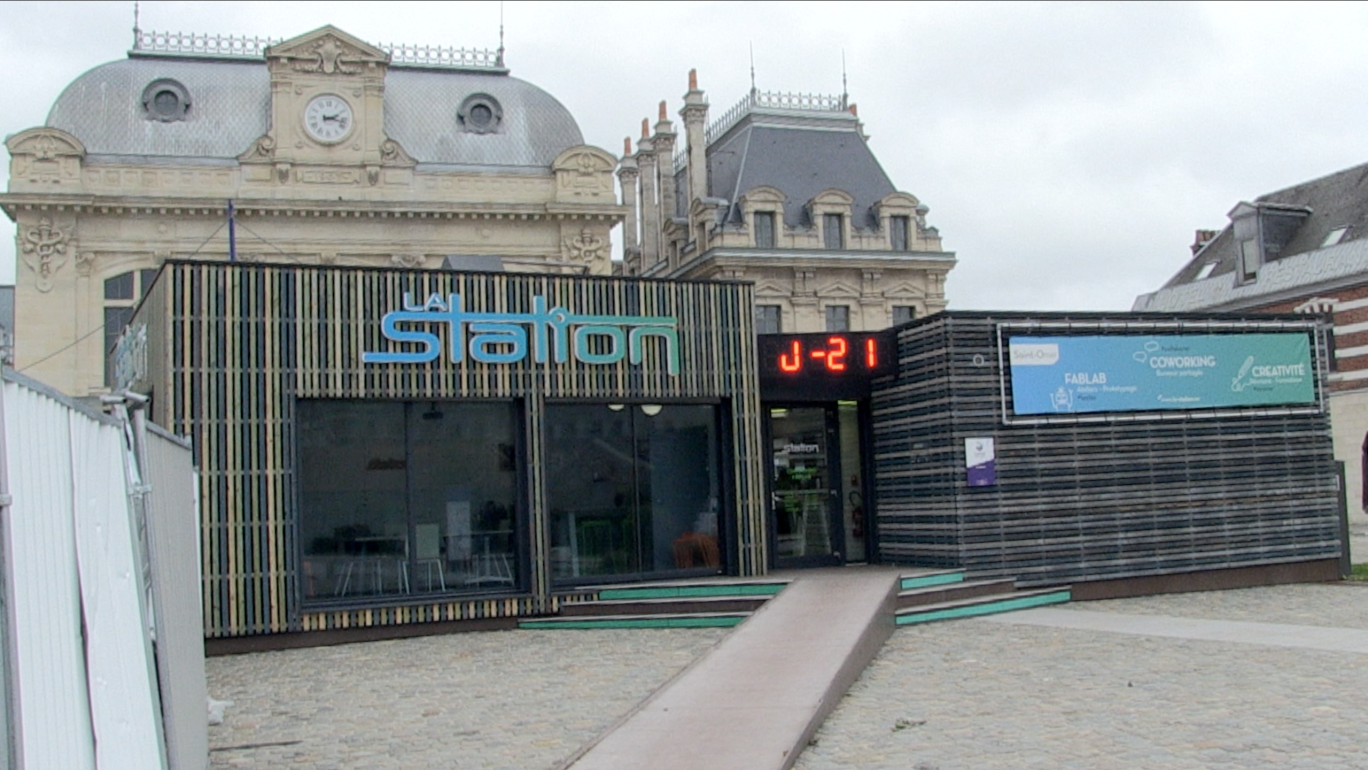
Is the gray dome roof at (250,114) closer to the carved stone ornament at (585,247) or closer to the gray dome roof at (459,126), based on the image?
the gray dome roof at (459,126)

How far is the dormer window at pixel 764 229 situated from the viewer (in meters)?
45.4

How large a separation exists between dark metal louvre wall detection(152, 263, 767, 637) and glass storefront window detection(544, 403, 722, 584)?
1.28ft

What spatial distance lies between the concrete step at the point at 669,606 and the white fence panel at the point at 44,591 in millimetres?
10757

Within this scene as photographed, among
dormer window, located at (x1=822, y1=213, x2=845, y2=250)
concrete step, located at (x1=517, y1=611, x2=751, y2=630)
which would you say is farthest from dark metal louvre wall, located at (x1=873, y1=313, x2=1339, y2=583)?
dormer window, located at (x1=822, y1=213, x2=845, y2=250)

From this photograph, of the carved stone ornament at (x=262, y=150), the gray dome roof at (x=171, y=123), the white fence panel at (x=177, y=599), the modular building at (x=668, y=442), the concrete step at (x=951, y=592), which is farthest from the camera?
the gray dome roof at (x=171, y=123)

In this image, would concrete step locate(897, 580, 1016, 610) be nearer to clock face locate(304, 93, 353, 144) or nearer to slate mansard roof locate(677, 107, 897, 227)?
clock face locate(304, 93, 353, 144)

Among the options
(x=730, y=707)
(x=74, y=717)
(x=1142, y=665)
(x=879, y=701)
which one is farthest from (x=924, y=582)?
(x=74, y=717)

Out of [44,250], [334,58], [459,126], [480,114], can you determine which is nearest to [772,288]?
[480,114]

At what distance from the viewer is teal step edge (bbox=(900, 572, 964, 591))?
14.9 meters

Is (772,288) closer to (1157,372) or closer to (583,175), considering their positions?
(583,175)

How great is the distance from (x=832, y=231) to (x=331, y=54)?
60.8 ft

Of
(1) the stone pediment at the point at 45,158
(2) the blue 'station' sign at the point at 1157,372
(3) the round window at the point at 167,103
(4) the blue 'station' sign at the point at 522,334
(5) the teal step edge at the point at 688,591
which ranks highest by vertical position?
(3) the round window at the point at 167,103

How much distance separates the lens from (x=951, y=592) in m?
14.8

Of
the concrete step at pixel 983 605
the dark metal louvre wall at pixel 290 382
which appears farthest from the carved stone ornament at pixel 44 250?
the concrete step at pixel 983 605
